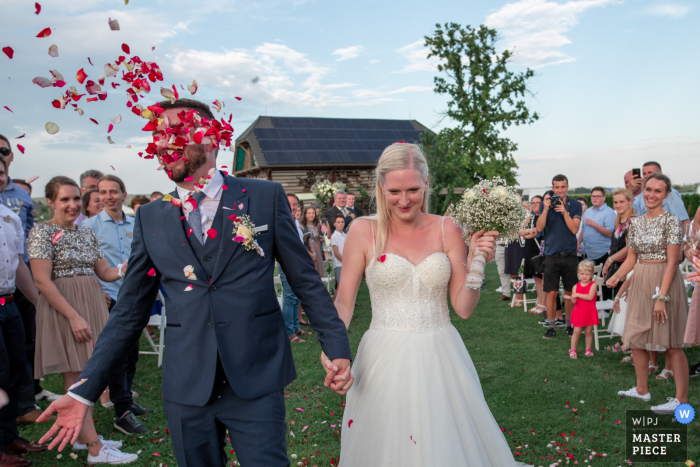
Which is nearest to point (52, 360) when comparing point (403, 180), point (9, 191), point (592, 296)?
point (9, 191)

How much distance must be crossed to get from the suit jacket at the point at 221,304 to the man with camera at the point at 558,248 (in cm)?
678

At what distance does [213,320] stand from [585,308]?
21.7 ft

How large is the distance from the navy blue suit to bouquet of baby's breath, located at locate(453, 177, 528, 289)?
4.20 feet

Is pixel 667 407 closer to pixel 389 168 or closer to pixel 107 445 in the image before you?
pixel 389 168

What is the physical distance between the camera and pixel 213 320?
90.4 inches

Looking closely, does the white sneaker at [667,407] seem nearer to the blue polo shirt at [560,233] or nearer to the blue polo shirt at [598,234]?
the blue polo shirt at [560,233]

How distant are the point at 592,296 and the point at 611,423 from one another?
292 centimetres

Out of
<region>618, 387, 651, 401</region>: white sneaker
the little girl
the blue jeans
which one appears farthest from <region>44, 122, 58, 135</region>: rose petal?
the little girl

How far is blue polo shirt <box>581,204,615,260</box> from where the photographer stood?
30.9 feet

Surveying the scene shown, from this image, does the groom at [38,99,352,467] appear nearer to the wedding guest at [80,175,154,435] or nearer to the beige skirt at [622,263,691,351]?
the wedding guest at [80,175,154,435]

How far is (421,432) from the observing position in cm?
282

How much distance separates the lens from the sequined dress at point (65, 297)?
4.32m

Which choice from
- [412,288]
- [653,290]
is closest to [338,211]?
[653,290]

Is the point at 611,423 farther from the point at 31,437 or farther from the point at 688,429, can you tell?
the point at 31,437
